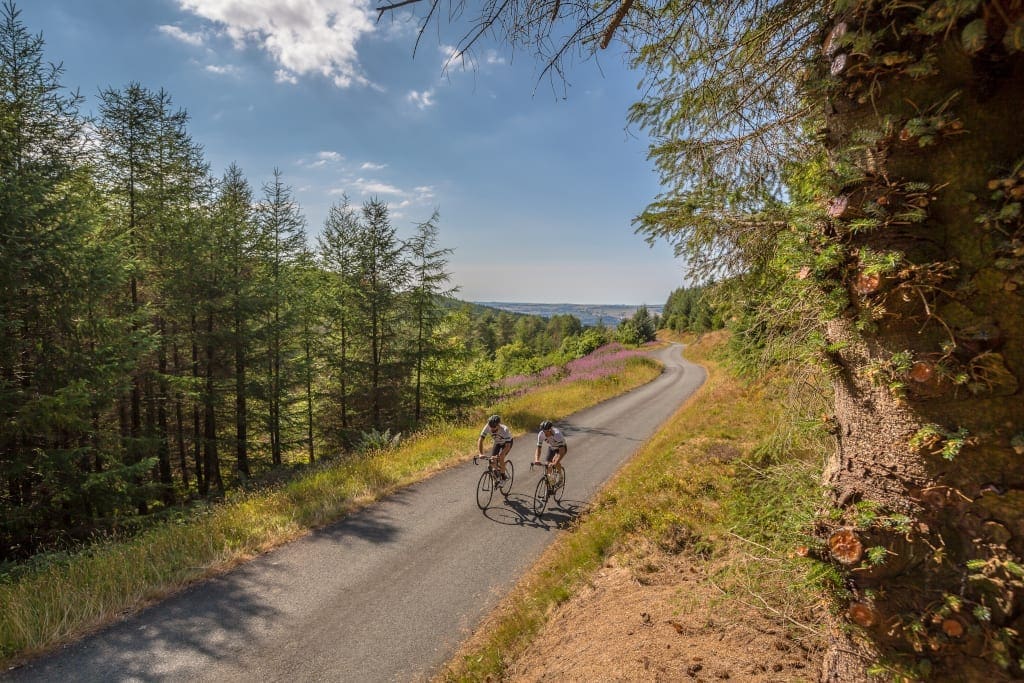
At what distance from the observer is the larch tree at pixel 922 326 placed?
6.37 feet

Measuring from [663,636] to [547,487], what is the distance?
524 centimetres

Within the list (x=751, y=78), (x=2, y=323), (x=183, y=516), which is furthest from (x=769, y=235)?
(x=183, y=516)

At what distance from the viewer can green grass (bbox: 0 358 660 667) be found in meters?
5.33

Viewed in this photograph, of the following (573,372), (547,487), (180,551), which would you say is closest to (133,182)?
(180,551)

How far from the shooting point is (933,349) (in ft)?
7.09

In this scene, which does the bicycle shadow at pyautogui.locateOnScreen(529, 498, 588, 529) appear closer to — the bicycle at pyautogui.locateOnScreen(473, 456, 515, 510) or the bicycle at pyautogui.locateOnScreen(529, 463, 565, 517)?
the bicycle at pyautogui.locateOnScreen(529, 463, 565, 517)

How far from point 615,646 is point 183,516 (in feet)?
36.2

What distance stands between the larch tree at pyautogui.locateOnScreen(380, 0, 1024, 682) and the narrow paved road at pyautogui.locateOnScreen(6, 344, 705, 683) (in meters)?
4.94

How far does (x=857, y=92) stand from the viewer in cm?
248

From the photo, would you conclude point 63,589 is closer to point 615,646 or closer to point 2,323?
point 2,323

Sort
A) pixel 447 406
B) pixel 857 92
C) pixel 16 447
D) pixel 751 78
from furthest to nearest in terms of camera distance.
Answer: pixel 447 406, pixel 16 447, pixel 751 78, pixel 857 92

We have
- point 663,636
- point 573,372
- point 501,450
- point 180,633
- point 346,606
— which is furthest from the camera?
point 573,372

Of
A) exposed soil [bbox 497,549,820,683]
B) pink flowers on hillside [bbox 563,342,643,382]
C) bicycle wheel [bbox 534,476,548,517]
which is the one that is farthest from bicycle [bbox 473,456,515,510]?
pink flowers on hillside [bbox 563,342,643,382]

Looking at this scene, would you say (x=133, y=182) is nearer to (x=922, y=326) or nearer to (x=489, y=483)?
(x=489, y=483)
